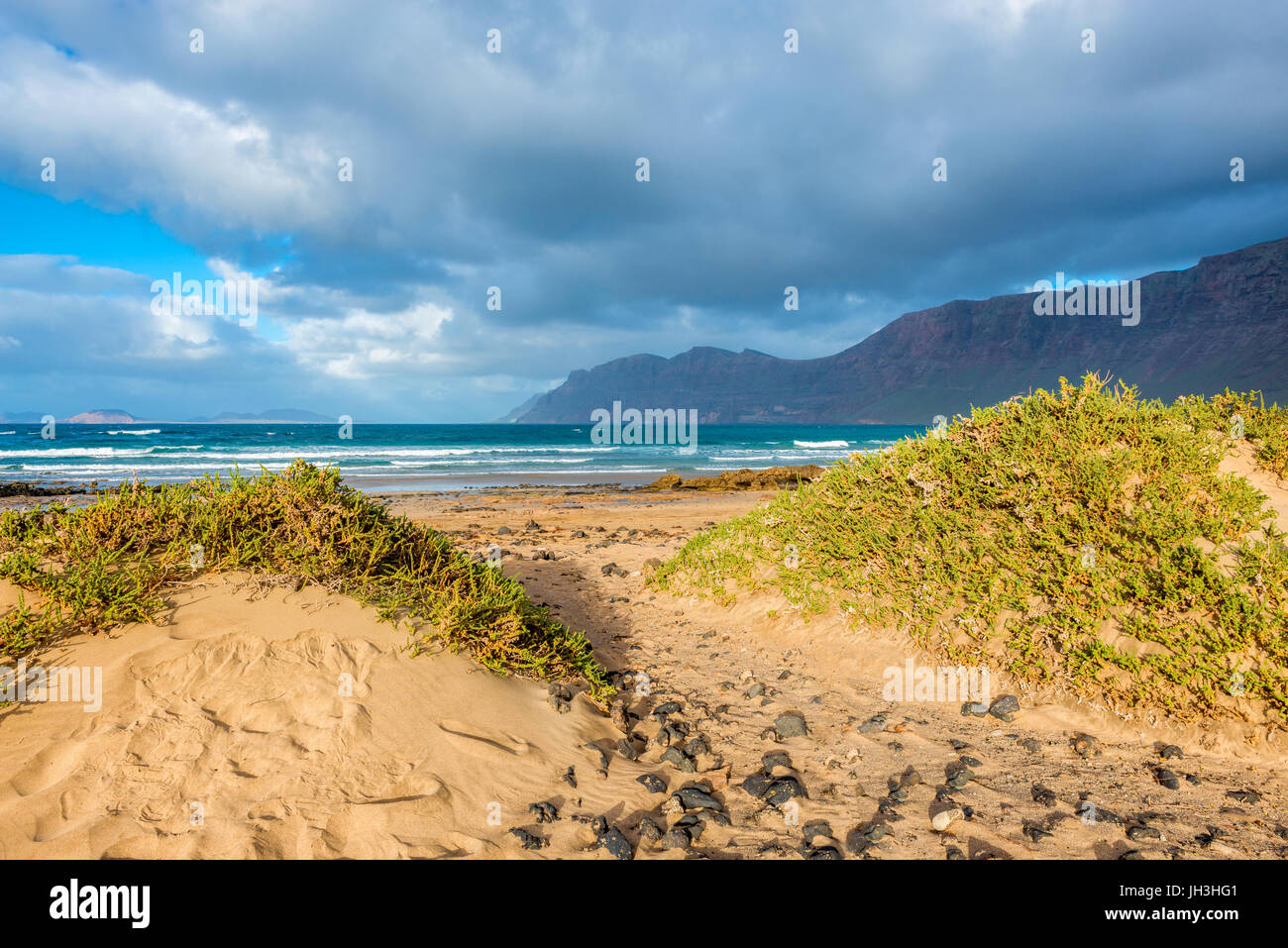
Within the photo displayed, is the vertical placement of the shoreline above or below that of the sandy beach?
above

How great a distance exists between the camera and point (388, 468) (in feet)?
128

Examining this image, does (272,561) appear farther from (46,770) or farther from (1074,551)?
(1074,551)

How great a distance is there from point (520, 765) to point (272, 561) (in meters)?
2.74

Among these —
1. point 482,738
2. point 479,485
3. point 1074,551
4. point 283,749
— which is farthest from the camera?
point 479,485

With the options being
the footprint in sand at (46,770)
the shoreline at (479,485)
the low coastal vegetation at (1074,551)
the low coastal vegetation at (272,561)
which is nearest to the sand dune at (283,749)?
the footprint in sand at (46,770)

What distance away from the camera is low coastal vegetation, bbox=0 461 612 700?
4254 mm

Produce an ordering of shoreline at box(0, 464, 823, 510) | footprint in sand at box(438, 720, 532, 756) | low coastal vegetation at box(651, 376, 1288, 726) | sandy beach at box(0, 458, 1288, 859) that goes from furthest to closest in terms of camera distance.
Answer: shoreline at box(0, 464, 823, 510), low coastal vegetation at box(651, 376, 1288, 726), footprint in sand at box(438, 720, 532, 756), sandy beach at box(0, 458, 1288, 859)

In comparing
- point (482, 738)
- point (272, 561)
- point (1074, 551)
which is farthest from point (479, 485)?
point (1074, 551)

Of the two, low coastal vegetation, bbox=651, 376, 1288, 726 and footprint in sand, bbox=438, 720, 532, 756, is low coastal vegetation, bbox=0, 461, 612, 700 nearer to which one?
footprint in sand, bbox=438, 720, 532, 756

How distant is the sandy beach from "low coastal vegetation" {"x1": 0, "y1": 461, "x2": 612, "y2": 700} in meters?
0.18

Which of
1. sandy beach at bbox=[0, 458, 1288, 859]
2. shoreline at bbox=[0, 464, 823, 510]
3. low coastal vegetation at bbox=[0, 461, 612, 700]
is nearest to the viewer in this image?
sandy beach at bbox=[0, 458, 1288, 859]

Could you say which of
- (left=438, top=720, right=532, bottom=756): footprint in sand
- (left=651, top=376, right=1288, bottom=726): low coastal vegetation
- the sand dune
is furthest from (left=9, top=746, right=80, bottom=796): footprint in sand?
(left=651, top=376, right=1288, bottom=726): low coastal vegetation

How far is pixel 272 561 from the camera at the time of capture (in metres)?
5.01
